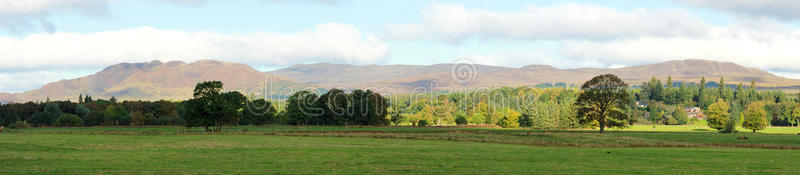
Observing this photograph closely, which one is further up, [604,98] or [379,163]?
[604,98]

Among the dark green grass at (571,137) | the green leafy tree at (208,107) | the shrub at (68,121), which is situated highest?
the green leafy tree at (208,107)

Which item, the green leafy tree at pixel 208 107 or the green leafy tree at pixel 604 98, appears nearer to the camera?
the green leafy tree at pixel 604 98

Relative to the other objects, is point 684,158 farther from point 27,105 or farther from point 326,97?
point 27,105

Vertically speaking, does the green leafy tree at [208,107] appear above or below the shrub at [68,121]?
above

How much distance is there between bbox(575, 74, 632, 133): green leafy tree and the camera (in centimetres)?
8931

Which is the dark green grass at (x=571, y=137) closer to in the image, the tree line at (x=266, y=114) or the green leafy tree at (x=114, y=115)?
the tree line at (x=266, y=114)

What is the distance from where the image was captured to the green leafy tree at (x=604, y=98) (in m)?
89.3

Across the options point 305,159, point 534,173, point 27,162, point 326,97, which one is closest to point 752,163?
point 534,173

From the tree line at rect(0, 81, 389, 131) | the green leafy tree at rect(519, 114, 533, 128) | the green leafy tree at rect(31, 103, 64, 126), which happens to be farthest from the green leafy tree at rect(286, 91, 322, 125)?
the green leafy tree at rect(31, 103, 64, 126)

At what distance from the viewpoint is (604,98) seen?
89.9 metres

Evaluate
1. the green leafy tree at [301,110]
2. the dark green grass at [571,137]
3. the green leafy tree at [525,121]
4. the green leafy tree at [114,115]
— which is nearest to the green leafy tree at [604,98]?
the dark green grass at [571,137]

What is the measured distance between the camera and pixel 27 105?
149 metres

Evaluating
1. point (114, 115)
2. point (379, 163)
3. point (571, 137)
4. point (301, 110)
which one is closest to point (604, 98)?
point (571, 137)

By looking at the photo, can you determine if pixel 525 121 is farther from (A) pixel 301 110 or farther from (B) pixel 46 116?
(B) pixel 46 116
